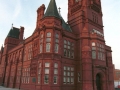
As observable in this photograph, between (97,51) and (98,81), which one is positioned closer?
(97,51)

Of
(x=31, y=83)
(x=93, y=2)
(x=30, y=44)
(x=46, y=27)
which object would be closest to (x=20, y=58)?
(x=30, y=44)

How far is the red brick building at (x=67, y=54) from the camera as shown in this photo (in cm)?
2655

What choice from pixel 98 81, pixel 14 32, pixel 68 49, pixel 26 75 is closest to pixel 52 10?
pixel 68 49

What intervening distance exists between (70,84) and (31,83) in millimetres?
8548

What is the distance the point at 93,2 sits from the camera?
124 ft

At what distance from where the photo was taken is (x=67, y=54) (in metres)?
30.8

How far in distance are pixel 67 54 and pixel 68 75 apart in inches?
177

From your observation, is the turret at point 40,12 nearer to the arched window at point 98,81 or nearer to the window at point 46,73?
the window at point 46,73

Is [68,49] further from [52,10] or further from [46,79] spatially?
[52,10]

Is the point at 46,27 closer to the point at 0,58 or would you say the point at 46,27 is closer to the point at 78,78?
the point at 78,78

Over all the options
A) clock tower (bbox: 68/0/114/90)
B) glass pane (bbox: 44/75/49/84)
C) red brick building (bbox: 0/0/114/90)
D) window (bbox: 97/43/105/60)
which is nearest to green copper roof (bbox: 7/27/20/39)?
red brick building (bbox: 0/0/114/90)

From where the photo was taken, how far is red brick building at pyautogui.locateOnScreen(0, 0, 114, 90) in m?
26.5

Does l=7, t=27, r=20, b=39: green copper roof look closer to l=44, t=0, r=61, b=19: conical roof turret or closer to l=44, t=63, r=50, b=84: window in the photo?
l=44, t=0, r=61, b=19: conical roof turret

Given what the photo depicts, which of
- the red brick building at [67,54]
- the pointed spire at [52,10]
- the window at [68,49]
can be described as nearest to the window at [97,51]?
the red brick building at [67,54]
